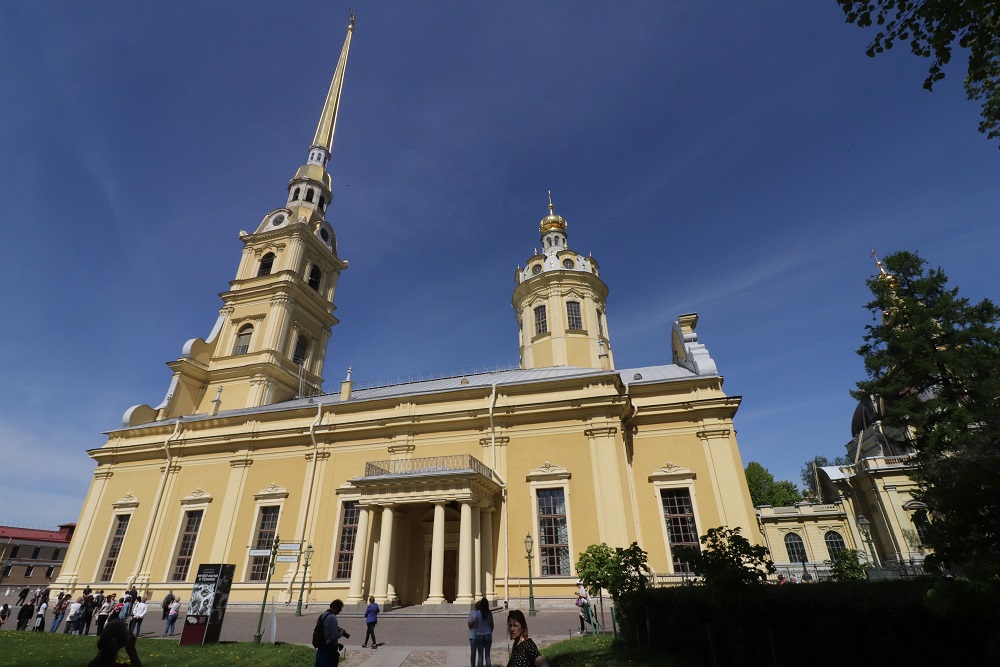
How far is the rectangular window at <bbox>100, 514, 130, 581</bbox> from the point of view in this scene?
2533 cm

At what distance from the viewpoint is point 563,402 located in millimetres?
21594

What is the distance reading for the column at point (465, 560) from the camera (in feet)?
58.4

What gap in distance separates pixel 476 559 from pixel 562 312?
16.0 meters

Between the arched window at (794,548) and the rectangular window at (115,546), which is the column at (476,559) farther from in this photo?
the arched window at (794,548)

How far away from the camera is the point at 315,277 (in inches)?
1503

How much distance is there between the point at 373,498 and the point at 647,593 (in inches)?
503

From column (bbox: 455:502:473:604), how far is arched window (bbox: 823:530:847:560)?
118 ft

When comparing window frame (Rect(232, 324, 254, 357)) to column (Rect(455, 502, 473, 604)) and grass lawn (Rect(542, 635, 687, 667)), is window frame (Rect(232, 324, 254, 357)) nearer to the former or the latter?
column (Rect(455, 502, 473, 604))

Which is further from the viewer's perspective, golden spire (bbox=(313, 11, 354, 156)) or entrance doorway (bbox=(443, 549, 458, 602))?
golden spire (bbox=(313, 11, 354, 156))

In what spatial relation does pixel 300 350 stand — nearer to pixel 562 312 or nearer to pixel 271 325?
pixel 271 325

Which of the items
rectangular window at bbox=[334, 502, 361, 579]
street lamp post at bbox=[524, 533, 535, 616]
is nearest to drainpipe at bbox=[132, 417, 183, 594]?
rectangular window at bbox=[334, 502, 361, 579]

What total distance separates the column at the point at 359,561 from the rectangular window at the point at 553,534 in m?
7.13

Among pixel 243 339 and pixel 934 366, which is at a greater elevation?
pixel 243 339

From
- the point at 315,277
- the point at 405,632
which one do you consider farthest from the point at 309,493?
the point at 315,277
